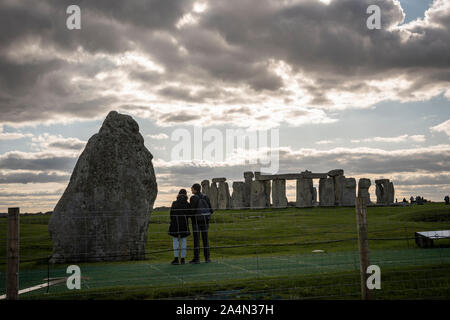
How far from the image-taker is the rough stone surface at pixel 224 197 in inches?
1752

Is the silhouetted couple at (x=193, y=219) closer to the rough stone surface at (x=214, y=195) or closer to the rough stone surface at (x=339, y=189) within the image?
the rough stone surface at (x=339, y=189)

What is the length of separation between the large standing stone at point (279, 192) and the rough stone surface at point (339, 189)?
178 inches

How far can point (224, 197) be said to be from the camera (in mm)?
44656

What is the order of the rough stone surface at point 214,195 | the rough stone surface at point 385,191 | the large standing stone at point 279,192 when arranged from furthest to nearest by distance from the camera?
the rough stone surface at point 214,195 → the rough stone surface at point 385,191 → the large standing stone at point 279,192

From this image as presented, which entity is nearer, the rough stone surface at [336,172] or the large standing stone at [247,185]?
the rough stone surface at [336,172]

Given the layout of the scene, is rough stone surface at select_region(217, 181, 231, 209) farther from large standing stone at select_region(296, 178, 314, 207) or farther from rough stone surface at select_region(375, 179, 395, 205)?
rough stone surface at select_region(375, 179, 395, 205)

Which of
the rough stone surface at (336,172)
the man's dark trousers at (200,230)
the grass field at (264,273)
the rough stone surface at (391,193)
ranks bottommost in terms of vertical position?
the grass field at (264,273)

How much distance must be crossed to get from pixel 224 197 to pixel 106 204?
103 feet

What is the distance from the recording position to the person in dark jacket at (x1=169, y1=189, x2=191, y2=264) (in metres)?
11.9

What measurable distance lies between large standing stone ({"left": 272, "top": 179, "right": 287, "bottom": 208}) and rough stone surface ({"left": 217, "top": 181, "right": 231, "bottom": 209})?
16.6ft

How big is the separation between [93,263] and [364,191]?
102 ft

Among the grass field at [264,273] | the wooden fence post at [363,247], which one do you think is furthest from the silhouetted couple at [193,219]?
the wooden fence post at [363,247]

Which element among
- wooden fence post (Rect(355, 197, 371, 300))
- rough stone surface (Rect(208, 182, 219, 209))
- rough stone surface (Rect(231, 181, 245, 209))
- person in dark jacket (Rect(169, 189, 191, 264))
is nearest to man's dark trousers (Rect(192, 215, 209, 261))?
person in dark jacket (Rect(169, 189, 191, 264))
